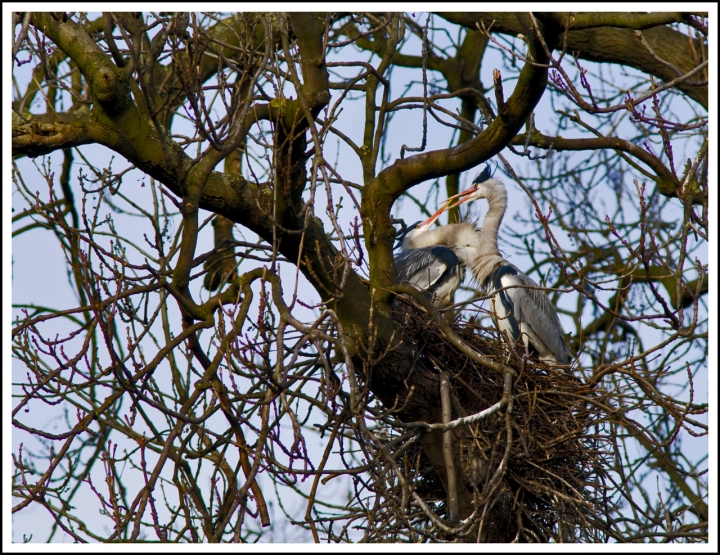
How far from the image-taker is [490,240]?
544 cm

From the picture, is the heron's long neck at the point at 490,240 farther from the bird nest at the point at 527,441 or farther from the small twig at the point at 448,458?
the small twig at the point at 448,458

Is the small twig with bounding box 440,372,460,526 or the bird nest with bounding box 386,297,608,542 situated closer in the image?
the small twig with bounding box 440,372,460,526

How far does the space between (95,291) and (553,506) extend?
227 centimetres

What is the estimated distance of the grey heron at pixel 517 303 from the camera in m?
5.16

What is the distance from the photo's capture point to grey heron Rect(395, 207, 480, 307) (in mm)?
5254

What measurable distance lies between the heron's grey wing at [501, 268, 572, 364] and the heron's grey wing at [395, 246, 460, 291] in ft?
1.41

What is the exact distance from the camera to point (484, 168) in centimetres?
629

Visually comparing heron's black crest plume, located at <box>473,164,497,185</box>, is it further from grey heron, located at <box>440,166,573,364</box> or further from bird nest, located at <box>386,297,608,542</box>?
bird nest, located at <box>386,297,608,542</box>

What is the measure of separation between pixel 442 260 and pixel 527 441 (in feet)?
5.85

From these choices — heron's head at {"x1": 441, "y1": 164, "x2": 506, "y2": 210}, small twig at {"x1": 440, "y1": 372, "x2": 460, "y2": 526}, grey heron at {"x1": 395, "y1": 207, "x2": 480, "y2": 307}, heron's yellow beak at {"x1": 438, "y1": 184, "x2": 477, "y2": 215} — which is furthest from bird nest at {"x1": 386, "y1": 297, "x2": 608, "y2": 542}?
heron's yellow beak at {"x1": 438, "y1": 184, "x2": 477, "y2": 215}

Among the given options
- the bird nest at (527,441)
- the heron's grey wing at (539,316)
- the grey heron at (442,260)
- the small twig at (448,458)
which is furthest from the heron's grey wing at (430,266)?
the small twig at (448,458)

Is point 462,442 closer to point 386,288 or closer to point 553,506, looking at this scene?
point 553,506

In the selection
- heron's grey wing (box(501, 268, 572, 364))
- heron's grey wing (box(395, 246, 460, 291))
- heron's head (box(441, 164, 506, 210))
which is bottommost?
heron's grey wing (box(501, 268, 572, 364))

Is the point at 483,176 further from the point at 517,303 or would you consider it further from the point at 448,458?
the point at 448,458
